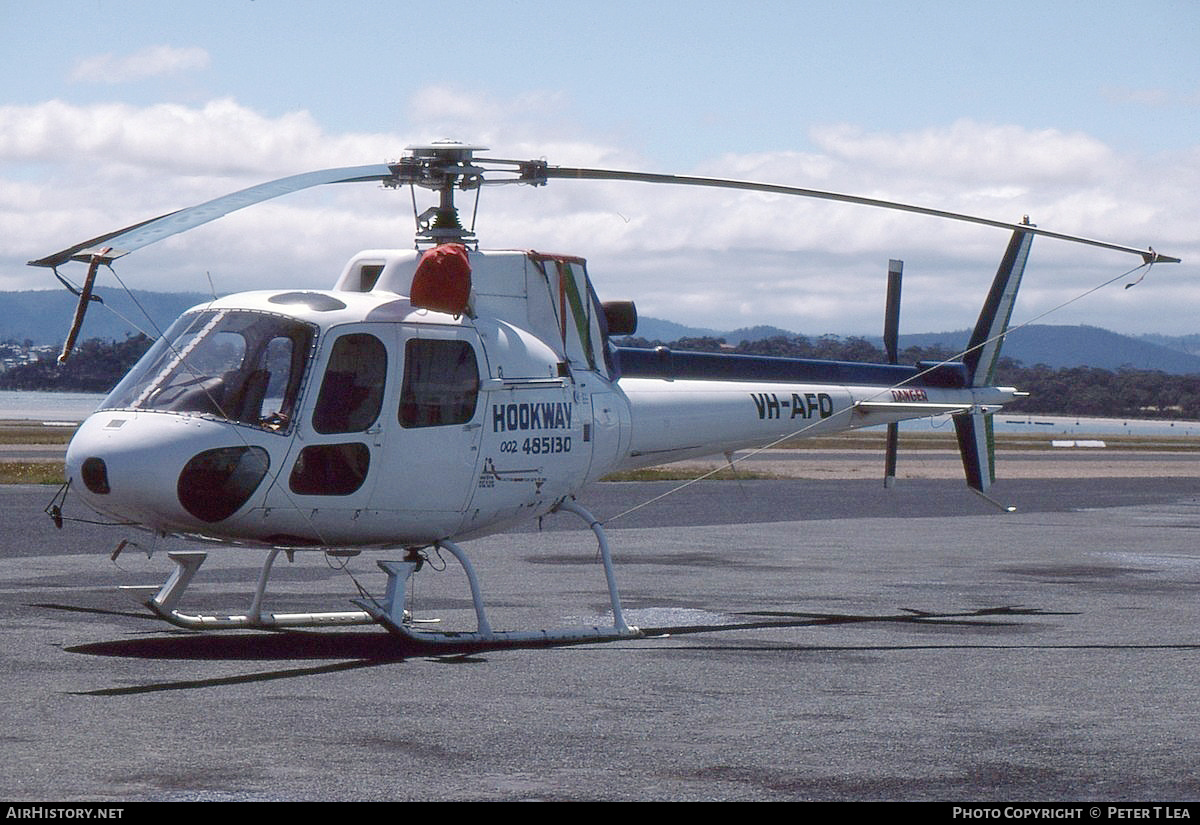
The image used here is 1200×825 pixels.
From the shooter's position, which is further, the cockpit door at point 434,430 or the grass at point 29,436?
the grass at point 29,436

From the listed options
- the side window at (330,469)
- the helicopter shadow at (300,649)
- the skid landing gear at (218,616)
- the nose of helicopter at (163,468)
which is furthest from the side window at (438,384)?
the helicopter shadow at (300,649)

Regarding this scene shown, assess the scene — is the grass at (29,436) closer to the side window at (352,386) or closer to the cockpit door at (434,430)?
the cockpit door at (434,430)

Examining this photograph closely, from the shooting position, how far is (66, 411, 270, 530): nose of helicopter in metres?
11.9

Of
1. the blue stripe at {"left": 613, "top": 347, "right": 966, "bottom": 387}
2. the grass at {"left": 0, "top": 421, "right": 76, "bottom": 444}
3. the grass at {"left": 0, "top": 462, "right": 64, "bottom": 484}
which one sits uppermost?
the blue stripe at {"left": 613, "top": 347, "right": 966, "bottom": 387}

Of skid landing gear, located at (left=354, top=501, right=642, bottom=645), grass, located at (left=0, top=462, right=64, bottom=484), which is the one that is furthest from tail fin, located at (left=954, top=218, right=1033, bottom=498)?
grass, located at (left=0, top=462, right=64, bottom=484)

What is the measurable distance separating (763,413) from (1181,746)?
816 centimetres

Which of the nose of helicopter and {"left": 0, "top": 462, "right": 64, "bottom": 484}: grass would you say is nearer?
the nose of helicopter

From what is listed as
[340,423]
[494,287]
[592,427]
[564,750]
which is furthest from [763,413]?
[564,750]

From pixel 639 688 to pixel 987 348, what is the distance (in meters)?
9.65

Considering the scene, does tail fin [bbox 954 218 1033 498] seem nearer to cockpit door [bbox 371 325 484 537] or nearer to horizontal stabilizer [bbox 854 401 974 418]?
horizontal stabilizer [bbox 854 401 974 418]

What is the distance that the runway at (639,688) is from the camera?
27.4 ft

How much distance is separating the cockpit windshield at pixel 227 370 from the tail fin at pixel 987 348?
9.58 metres

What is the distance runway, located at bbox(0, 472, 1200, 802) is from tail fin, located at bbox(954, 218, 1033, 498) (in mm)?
1599

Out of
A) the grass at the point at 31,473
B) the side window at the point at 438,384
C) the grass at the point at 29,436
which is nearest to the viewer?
the side window at the point at 438,384
